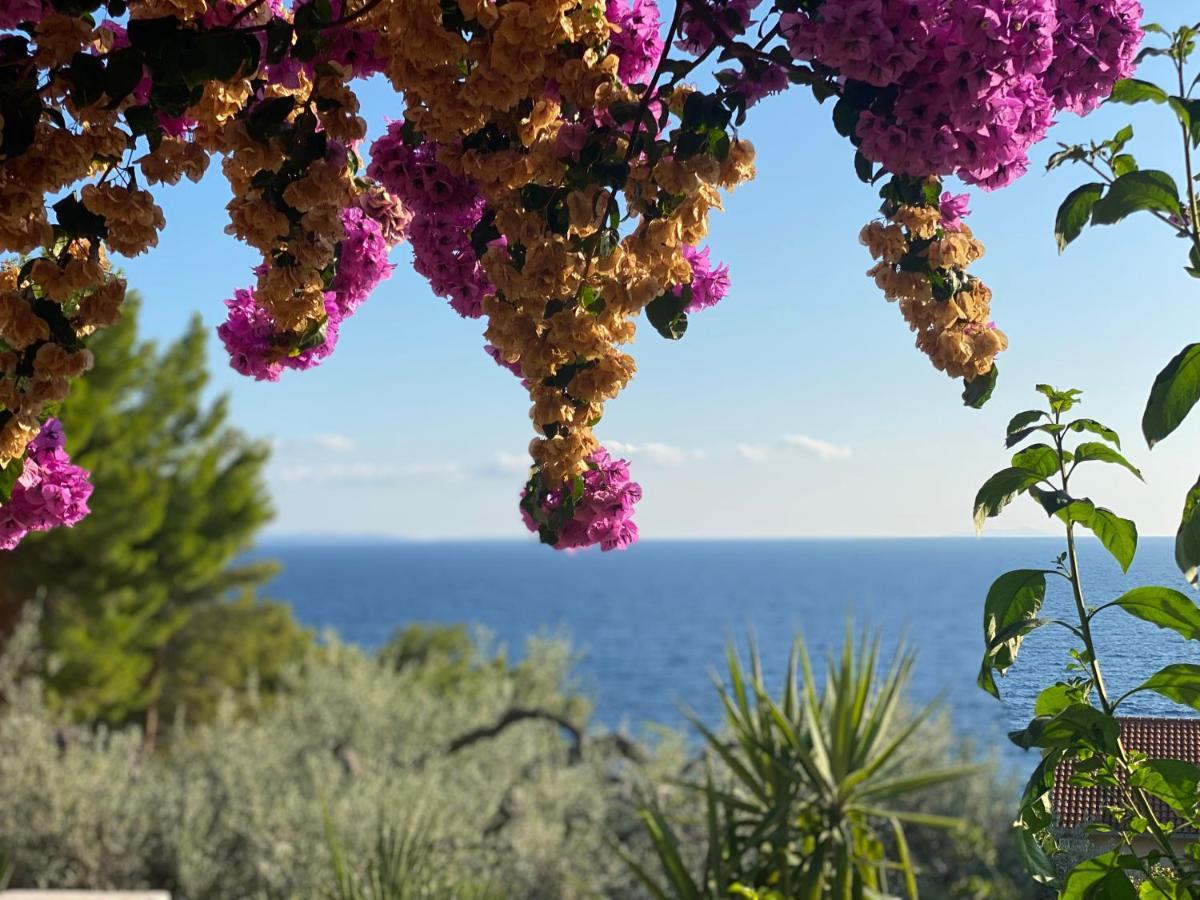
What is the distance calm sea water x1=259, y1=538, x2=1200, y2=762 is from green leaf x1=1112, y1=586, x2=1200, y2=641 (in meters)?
0.06

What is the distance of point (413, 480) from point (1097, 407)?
5150cm

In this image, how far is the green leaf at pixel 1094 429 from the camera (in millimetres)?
759

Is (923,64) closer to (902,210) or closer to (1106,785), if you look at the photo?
(902,210)

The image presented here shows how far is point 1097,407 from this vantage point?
94 centimetres

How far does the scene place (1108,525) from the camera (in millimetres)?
746

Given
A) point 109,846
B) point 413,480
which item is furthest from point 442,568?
point 109,846

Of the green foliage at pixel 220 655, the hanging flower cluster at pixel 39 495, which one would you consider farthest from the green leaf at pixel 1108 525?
the green foliage at pixel 220 655

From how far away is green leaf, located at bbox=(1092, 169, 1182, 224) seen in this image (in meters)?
0.71

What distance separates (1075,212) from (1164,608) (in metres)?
0.30

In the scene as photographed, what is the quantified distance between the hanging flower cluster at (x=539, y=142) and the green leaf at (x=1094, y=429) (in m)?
0.08

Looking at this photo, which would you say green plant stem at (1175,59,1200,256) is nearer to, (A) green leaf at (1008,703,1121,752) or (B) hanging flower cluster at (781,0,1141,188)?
(B) hanging flower cluster at (781,0,1141,188)

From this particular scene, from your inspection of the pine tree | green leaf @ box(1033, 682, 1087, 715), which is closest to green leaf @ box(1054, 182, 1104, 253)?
green leaf @ box(1033, 682, 1087, 715)

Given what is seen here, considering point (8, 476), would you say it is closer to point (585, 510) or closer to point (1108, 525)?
point (585, 510)

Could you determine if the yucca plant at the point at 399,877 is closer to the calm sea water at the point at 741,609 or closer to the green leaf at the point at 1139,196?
the calm sea water at the point at 741,609
